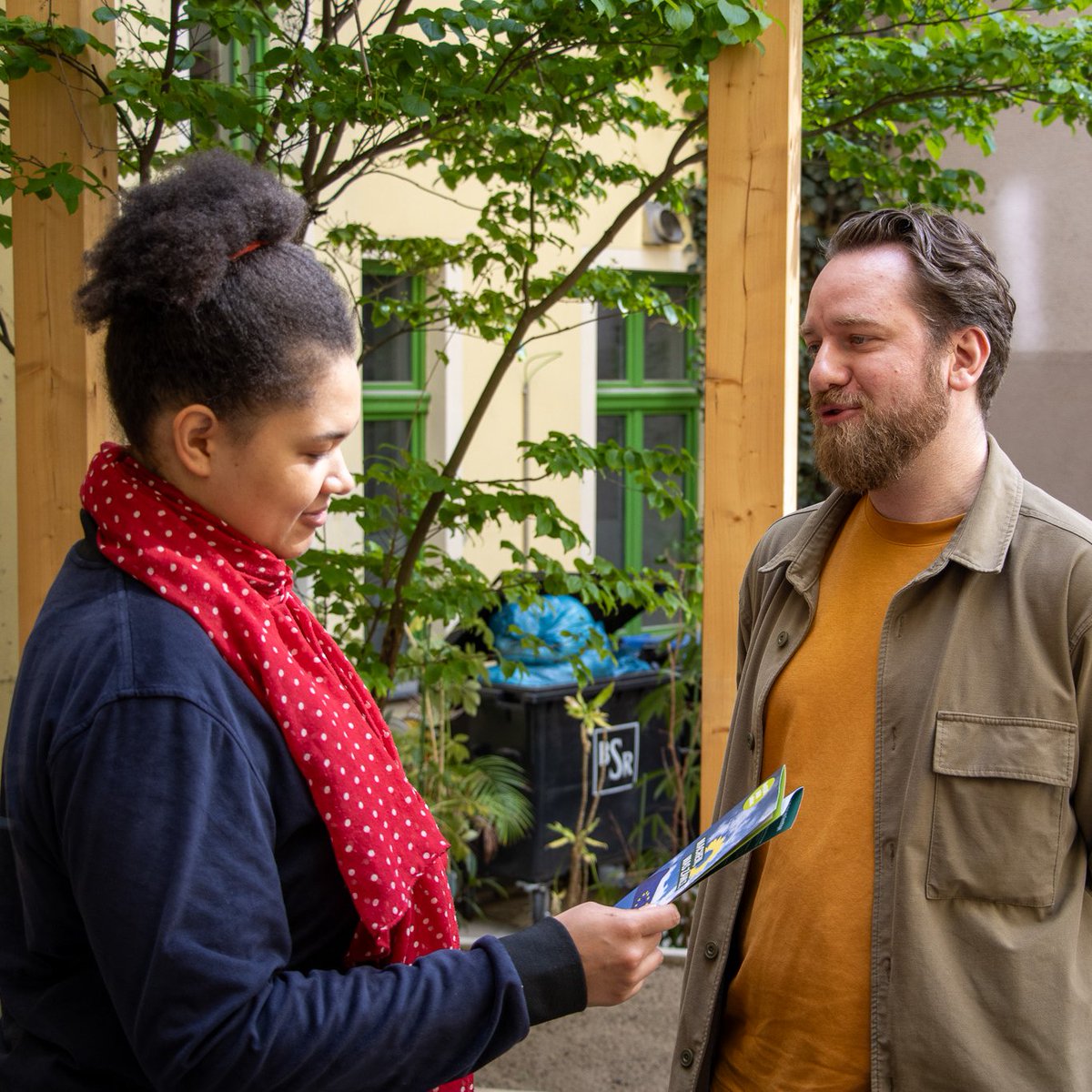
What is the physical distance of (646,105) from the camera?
13.1 ft

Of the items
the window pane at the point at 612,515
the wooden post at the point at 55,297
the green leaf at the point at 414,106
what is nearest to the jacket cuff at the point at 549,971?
the wooden post at the point at 55,297

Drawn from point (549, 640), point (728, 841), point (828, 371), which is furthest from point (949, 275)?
point (549, 640)

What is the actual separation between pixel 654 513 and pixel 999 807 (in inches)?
300

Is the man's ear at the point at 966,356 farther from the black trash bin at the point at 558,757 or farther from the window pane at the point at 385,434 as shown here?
the window pane at the point at 385,434

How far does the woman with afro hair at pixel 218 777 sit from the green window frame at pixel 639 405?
24.7 ft

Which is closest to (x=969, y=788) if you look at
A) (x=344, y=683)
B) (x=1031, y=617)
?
(x=1031, y=617)

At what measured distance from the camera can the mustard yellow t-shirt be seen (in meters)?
1.89

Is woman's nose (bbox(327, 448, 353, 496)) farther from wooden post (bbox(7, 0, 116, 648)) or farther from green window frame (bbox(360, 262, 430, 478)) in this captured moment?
green window frame (bbox(360, 262, 430, 478))

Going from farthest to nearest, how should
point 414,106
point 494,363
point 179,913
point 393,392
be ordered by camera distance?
point 494,363
point 393,392
point 414,106
point 179,913

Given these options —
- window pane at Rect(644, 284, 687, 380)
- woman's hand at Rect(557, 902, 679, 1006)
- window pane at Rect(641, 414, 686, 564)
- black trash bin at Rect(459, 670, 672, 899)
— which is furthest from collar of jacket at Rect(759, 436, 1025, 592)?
window pane at Rect(644, 284, 687, 380)

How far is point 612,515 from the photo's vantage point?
366 inches

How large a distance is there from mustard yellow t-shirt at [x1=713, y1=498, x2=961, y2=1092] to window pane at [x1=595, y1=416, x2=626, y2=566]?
7.00 m

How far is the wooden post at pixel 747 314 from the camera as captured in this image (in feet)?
8.73

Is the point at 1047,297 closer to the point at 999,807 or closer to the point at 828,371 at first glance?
the point at 828,371
